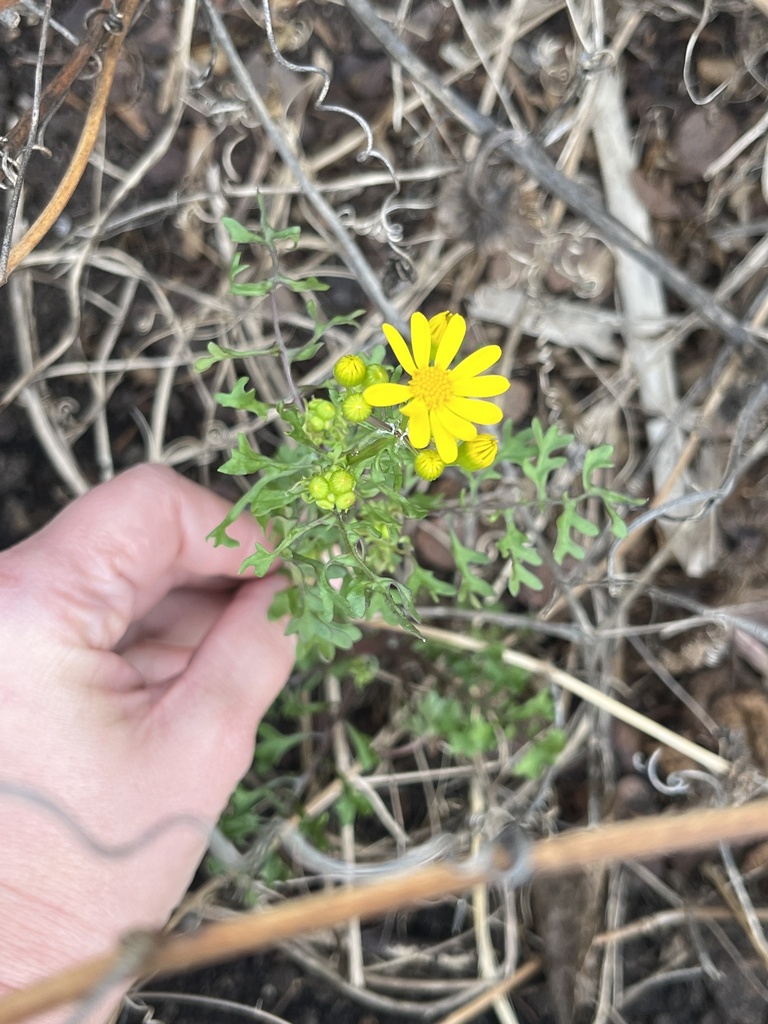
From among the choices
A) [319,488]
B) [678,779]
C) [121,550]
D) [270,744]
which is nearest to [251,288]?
[319,488]

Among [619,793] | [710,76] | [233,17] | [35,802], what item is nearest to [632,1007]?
[619,793]

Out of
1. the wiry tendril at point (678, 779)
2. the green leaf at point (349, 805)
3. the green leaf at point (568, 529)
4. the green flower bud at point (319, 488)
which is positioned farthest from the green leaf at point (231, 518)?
the wiry tendril at point (678, 779)

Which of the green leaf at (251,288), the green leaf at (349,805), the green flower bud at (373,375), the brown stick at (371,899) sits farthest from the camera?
the green leaf at (349,805)

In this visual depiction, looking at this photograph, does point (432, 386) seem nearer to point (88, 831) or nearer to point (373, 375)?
point (373, 375)

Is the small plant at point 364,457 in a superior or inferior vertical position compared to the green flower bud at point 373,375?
inferior

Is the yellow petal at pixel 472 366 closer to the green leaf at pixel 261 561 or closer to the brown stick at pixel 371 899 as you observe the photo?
the green leaf at pixel 261 561

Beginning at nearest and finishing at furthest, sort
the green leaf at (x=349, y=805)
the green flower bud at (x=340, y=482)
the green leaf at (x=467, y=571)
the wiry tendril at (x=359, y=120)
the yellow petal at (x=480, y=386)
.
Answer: the green flower bud at (x=340, y=482) < the yellow petal at (x=480, y=386) < the wiry tendril at (x=359, y=120) < the green leaf at (x=467, y=571) < the green leaf at (x=349, y=805)

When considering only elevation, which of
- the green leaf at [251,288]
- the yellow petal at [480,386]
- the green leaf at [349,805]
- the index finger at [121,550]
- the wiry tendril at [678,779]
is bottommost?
the wiry tendril at [678,779]
